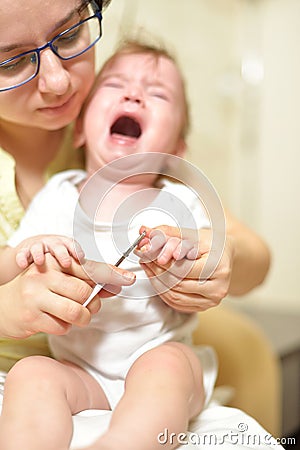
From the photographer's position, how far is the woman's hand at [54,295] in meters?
0.65

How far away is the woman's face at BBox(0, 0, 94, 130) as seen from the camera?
75 centimetres

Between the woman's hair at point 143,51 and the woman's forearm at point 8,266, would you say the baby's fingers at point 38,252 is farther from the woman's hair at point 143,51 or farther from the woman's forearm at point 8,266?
the woman's hair at point 143,51

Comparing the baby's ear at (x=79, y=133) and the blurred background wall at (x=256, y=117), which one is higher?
the blurred background wall at (x=256, y=117)

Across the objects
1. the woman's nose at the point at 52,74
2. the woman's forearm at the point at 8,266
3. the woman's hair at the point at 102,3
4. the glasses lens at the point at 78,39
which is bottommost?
the woman's forearm at the point at 8,266

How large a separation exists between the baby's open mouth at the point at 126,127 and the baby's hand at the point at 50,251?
0.27m

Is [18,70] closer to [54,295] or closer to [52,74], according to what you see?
[52,74]

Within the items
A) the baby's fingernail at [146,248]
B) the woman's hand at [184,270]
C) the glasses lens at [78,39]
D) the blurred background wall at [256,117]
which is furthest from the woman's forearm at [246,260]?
the blurred background wall at [256,117]

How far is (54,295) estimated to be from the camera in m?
0.65

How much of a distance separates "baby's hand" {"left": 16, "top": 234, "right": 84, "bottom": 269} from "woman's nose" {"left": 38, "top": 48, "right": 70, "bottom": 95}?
0.71 feet

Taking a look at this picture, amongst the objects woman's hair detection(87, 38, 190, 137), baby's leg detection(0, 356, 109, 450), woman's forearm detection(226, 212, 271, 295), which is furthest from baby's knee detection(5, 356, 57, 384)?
woman's hair detection(87, 38, 190, 137)

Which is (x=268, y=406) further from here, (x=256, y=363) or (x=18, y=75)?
(x=18, y=75)

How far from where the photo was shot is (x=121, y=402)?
2.14ft

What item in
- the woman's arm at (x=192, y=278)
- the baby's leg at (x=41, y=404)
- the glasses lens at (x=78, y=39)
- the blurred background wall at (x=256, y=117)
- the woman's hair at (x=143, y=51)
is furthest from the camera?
the blurred background wall at (x=256, y=117)

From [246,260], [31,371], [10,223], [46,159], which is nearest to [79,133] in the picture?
[46,159]
